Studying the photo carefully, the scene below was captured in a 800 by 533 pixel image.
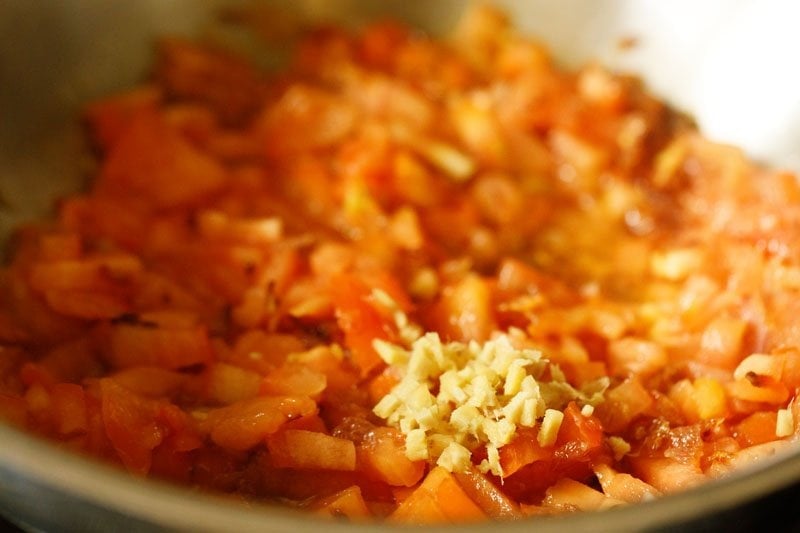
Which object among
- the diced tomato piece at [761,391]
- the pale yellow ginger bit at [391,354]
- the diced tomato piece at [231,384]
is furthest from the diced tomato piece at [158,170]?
the diced tomato piece at [761,391]

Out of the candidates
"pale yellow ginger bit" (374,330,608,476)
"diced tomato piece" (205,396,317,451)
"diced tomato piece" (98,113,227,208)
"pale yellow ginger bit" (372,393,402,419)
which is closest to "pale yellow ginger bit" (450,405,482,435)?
"pale yellow ginger bit" (374,330,608,476)

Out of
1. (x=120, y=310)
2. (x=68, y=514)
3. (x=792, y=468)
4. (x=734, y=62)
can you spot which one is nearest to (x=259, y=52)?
(x=120, y=310)

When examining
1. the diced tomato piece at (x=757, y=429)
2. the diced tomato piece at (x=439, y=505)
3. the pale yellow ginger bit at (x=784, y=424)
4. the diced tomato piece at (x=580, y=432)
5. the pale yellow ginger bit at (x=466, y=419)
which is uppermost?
the pale yellow ginger bit at (x=784, y=424)

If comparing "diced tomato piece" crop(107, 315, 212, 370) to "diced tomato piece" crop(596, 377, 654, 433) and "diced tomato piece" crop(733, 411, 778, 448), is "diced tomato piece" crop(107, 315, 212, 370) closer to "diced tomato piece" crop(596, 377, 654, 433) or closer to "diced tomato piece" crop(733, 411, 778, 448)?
"diced tomato piece" crop(596, 377, 654, 433)

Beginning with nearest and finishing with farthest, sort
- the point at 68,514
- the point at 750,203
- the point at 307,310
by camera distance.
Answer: the point at 68,514 → the point at 307,310 → the point at 750,203

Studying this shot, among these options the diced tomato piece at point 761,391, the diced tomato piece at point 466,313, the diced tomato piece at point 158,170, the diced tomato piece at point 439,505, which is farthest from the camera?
the diced tomato piece at point 158,170

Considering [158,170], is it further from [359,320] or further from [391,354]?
[391,354]

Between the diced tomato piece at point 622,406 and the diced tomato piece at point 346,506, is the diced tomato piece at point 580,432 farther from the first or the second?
the diced tomato piece at point 346,506

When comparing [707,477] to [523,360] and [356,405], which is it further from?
[356,405]
